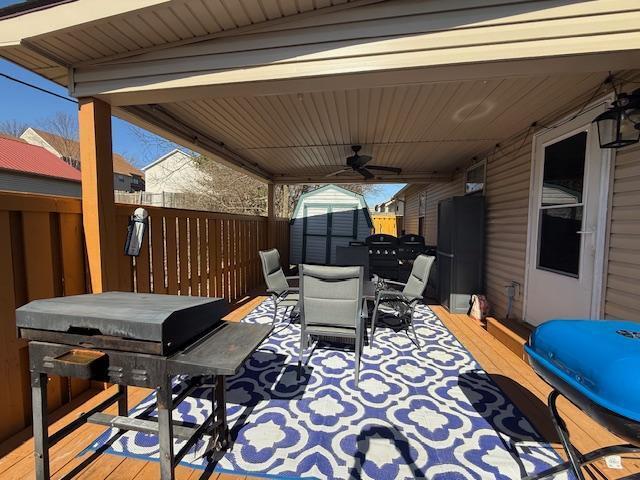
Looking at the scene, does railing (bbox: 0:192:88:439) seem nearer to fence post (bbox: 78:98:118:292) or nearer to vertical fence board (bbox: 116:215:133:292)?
fence post (bbox: 78:98:118:292)

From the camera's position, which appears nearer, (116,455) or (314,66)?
(116,455)

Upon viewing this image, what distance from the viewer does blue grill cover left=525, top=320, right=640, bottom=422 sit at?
0.90m

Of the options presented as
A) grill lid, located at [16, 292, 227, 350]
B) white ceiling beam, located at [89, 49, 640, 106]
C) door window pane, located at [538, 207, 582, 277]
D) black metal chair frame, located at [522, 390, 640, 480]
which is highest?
white ceiling beam, located at [89, 49, 640, 106]

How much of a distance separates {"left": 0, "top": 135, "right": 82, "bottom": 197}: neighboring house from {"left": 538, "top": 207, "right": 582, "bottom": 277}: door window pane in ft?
51.3

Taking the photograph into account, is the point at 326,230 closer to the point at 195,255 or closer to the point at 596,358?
the point at 195,255

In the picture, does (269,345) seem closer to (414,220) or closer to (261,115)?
(261,115)

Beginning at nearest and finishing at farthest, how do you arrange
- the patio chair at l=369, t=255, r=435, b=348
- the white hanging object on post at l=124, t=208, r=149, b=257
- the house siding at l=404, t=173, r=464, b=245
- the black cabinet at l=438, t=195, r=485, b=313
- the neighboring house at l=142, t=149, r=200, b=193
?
1. the white hanging object on post at l=124, t=208, r=149, b=257
2. the patio chair at l=369, t=255, r=435, b=348
3. the black cabinet at l=438, t=195, r=485, b=313
4. the house siding at l=404, t=173, r=464, b=245
5. the neighboring house at l=142, t=149, r=200, b=193

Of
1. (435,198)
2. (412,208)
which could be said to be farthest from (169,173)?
(435,198)

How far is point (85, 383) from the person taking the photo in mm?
2238

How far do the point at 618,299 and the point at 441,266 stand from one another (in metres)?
2.62

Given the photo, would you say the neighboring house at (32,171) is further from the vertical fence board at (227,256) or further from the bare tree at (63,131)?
the vertical fence board at (227,256)

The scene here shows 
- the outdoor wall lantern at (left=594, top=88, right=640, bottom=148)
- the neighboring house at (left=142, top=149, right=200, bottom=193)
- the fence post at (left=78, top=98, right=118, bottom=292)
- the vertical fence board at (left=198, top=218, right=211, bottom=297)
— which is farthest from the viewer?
the neighboring house at (left=142, top=149, right=200, bottom=193)

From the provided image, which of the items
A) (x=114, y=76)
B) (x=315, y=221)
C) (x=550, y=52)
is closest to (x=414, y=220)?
(x=315, y=221)

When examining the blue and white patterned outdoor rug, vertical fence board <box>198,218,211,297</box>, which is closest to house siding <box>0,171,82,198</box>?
vertical fence board <box>198,218,211,297</box>
